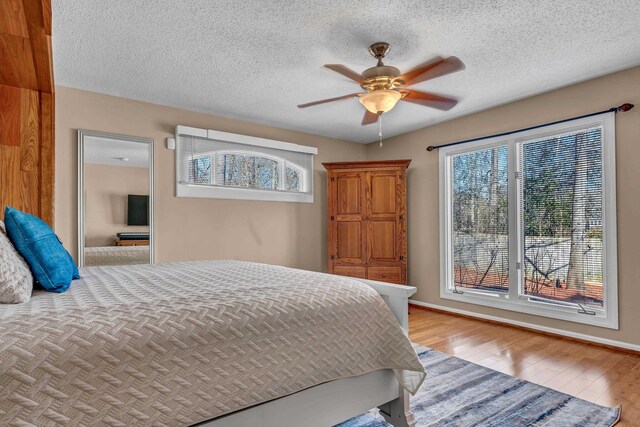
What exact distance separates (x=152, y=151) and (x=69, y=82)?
2.91ft

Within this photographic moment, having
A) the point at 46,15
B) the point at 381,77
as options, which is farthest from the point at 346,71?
the point at 46,15

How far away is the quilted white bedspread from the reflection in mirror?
6.46 feet

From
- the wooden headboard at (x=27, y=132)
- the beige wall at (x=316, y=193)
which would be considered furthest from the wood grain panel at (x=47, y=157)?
the beige wall at (x=316, y=193)

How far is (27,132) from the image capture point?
9.41 ft

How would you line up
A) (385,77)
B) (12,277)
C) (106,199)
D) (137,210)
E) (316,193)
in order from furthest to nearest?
1. (316,193)
2. (137,210)
3. (106,199)
4. (385,77)
5. (12,277)

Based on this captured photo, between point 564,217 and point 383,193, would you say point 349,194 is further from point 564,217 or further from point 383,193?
point 564,217

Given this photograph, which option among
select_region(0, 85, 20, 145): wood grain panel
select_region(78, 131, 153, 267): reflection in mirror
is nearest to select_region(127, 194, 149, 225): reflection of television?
select_region(78, 131, 153, 267): reflection in mirror

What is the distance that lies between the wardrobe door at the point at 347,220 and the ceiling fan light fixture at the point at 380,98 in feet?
7.07

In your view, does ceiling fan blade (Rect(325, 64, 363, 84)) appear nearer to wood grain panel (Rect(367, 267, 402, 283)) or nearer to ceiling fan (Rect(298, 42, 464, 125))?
ceiling fan (Rect(298, 42, 464, 125))

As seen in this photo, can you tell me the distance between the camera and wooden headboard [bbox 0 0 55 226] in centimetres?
252

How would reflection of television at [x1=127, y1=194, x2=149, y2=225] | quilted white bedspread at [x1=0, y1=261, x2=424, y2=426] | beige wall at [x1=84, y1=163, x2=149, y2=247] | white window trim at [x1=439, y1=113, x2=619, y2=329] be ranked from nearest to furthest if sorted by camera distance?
quilted white bedspread at [x1=0, y1=261, x2=424, y2=426] < white window trim at [x1=439, y1=113, x2=619, y2=329] < beige wall at [x1=84, y1=163, x2=149, y2=247] < reflection of television at [x1=127, y1=194, x2=149, y2=225]

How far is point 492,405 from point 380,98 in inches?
81.9

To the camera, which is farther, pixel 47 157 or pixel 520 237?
pixel 520 237

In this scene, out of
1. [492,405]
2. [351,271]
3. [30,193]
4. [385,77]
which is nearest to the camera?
[492,405]
